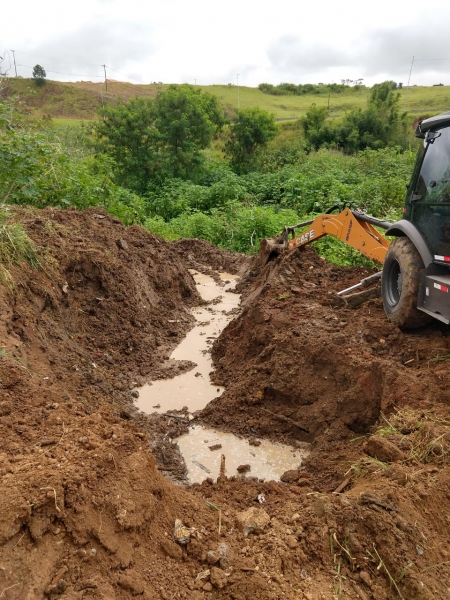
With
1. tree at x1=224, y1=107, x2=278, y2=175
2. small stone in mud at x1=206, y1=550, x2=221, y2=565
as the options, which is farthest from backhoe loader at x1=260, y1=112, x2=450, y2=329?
tree at x1=224, y1=107, x2=278, y2=175

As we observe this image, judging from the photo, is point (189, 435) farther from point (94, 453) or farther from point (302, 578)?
point (302, 578)

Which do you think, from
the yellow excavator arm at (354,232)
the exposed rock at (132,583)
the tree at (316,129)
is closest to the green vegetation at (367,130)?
the tree at (316,129)

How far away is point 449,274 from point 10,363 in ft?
13.7

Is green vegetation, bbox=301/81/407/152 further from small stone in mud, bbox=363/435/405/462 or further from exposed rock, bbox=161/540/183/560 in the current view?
exposed rock, bbox=161/540/183/560

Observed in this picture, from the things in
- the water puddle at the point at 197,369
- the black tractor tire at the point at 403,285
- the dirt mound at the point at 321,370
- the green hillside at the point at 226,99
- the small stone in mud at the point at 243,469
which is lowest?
the water puddle at the point at 197,369

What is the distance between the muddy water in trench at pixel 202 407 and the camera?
433 centimetres

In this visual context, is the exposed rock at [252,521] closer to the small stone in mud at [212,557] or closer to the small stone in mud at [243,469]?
the small stone in mud at [212,557]

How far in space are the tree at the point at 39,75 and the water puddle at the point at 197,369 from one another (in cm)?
4661

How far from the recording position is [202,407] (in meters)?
5.41

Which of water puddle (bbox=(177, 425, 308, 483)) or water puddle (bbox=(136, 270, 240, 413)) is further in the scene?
water puddle (bbox=(136, 270, 240, 413))

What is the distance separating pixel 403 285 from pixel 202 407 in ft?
8.63

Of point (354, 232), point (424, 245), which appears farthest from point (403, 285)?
point (354, 232)

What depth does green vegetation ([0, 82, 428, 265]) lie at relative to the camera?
945 centimetres

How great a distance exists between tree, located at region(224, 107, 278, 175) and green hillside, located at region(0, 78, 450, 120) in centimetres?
1928
